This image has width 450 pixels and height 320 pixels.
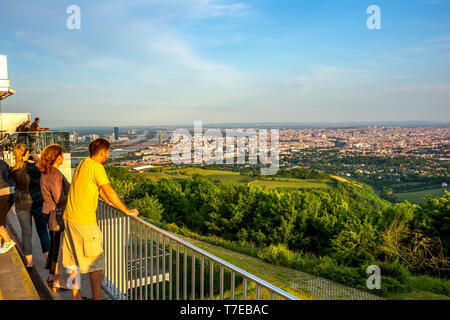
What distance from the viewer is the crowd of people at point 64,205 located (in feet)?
9.84

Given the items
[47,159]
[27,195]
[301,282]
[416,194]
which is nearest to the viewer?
[47,159]

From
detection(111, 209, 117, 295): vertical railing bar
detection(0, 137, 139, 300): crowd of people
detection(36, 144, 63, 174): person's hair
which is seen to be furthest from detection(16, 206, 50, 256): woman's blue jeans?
detection(111, 209, 117, 295): vertical railing bar

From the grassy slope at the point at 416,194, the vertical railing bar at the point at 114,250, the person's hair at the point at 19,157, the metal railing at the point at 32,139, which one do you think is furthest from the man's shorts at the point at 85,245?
the grassy slope at the point at 416,194

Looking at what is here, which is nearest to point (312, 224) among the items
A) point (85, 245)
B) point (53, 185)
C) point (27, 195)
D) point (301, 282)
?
point (301, 282)

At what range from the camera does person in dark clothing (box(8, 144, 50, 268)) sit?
13.8ft

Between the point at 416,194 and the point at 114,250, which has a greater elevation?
the point at 114,250

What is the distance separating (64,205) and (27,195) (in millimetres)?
869

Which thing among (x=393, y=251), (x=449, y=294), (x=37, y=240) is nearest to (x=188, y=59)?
(x=393, y=251)

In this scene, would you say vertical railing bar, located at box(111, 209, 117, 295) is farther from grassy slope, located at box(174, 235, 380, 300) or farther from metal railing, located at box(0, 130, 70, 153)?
grassy slope, located at box(174, 235, 380, 300)

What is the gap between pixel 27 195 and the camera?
14.0ft

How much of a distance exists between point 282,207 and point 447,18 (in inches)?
4765

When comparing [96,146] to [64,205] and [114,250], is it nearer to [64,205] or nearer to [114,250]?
[64,205]

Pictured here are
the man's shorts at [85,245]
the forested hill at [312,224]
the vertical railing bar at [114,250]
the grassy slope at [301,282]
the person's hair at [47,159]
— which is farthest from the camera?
the forested hill at [312,224]

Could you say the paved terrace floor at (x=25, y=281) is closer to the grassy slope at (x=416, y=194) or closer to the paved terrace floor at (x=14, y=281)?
the paved terrace floor at (x=14, y=281)
